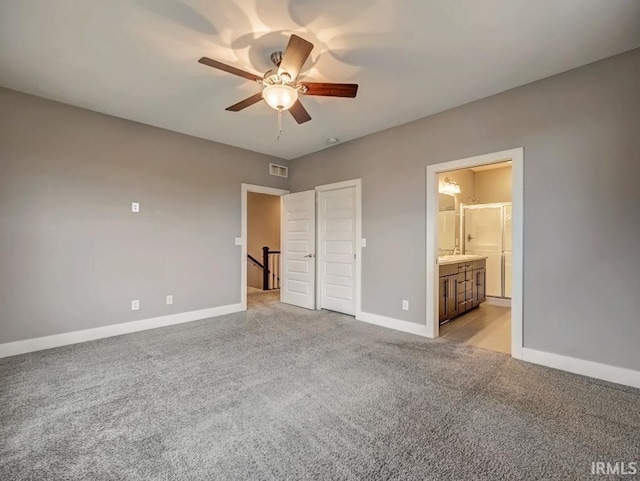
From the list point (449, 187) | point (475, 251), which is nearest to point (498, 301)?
point (475, 251)

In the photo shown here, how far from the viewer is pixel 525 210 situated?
2.88 meters

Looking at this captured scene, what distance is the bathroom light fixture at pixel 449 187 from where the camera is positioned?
5379mm

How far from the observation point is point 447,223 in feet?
19.1

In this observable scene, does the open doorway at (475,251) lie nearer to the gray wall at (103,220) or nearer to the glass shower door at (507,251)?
the glass shower door at (507,251)

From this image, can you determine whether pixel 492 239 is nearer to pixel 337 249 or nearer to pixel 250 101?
pixel 337 249

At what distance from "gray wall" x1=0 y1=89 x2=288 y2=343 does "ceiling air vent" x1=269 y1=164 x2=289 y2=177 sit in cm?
79

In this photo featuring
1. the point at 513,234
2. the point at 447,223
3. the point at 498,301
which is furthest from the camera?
the point at 447,223

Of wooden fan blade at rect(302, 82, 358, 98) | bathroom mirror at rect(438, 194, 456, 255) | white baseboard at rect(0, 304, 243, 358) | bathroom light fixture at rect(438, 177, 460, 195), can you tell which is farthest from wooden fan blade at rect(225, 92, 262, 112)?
bathroom mirror at rect(438, 194, 456, 255)

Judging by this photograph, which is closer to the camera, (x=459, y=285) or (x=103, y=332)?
(x=103, y=332)

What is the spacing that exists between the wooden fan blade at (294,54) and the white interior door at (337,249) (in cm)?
257

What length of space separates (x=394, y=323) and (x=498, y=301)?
2.94m

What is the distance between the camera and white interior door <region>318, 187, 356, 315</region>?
4.60 meters

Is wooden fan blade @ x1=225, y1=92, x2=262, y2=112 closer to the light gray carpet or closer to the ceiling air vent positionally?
the light gray carpet

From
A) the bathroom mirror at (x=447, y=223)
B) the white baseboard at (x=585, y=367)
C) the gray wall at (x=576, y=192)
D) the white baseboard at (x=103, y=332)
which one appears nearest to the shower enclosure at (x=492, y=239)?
the bathroom mirror at (x=447, y=223)
